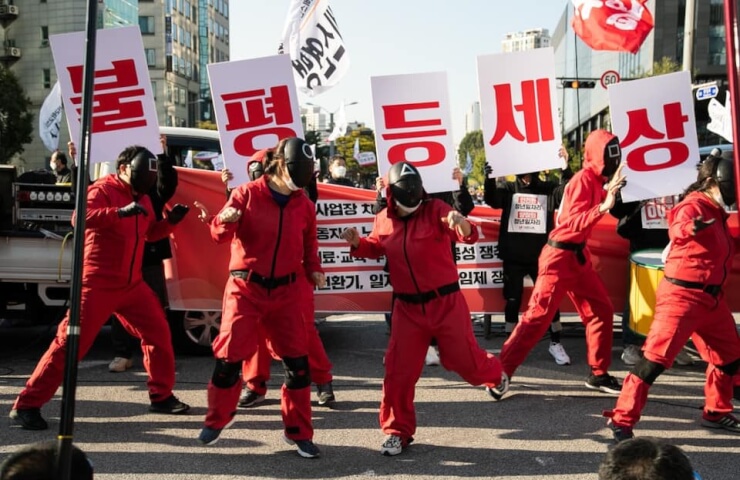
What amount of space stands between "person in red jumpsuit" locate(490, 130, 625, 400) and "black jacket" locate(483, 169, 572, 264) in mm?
1231

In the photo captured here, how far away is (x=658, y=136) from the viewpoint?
6906 mm

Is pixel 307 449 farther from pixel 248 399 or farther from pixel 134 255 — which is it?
pixel 134 255

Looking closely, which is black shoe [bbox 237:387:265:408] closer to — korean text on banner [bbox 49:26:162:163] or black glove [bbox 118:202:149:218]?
black glove [bbox 118:202:149:218]

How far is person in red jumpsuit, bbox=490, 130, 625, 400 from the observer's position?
6051 mm

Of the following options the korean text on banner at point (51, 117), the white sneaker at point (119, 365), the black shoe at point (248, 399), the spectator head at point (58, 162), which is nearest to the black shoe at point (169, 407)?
the black shoe at point (248, 399)

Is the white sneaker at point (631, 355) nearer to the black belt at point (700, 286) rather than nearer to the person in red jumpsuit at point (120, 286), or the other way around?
the black belt at point (700, 286)

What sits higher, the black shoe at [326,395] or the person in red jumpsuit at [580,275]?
the person in red jumpsuit at [580,275]

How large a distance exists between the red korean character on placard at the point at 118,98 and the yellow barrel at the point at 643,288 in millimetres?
4225

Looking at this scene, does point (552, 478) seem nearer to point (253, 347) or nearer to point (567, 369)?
point (253, 347)

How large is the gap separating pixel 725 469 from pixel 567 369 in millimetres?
2592

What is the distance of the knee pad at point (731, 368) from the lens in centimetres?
557

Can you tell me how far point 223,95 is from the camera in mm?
6758

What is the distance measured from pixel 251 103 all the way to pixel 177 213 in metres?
1.35

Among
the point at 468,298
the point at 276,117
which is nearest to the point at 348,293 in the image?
the point at 468,298
